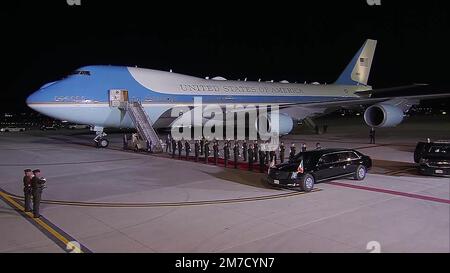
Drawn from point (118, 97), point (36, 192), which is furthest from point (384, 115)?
point (36, 192)

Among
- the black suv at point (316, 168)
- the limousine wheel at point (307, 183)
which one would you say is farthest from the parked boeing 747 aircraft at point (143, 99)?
the limousine wheel at point (307, 183)

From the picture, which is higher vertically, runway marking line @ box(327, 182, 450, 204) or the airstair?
the airstair

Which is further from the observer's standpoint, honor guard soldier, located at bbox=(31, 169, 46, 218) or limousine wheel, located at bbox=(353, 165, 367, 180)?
limousine wheel, located at bbox=(353, 165, 367, 180)

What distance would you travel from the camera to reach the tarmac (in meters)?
7.72

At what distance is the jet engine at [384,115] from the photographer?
24.4 meters

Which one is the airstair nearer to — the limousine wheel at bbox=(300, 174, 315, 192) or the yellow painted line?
the yellow painted line

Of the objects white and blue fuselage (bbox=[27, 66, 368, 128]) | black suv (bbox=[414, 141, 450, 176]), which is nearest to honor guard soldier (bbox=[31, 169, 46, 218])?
black suv (bbox=[414, 141, 450, 176])

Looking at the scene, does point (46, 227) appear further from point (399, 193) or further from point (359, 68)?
point (359, 68)

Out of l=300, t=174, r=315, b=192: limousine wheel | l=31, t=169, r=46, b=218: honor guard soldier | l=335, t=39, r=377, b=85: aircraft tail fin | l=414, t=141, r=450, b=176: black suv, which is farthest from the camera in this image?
l=335, t=39, r=377, b=85: aircraft tail fin

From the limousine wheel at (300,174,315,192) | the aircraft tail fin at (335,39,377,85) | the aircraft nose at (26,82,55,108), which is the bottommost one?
the limousine wheel at (300,174,315,192)

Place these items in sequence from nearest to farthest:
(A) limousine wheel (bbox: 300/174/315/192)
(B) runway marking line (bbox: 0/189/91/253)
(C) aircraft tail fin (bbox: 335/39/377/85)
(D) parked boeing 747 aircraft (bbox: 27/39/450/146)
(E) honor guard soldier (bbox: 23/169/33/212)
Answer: (B) runway marking line (bbox: 0/189/91/253) → (E) honor guard soldier (bbox: 23/169/33/212) → (A) limousine wheel (bbox: 300/174/315/192) → (D) parked boeing 747 aircraft (bbox: 27/39/450/146) → (C) aircraft tail fin (bbox: 335/39/377/85)

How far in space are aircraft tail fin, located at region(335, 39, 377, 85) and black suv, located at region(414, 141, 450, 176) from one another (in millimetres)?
28284

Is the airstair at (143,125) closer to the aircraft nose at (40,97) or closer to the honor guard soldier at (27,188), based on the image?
the aircraft nose at (40,97)

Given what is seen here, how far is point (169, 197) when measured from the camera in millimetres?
11781
